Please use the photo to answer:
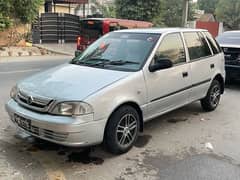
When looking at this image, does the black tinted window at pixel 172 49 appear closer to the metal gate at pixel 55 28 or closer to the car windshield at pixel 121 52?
the car windshield at pixel 121 52

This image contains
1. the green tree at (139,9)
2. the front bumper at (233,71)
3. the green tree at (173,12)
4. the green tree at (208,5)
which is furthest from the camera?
the green tree at (208,5)

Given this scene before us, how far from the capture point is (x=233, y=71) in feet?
29.6

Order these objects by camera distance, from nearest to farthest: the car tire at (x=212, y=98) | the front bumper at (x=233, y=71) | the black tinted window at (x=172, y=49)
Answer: the black tinted window at (x=172, y=49), the car tire at (x=212, y=98), the front bumper at (x=233, y=71)

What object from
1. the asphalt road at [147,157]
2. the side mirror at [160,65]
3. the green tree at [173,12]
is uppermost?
the green tree at [173,12]

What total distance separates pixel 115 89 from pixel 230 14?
46.8 meters

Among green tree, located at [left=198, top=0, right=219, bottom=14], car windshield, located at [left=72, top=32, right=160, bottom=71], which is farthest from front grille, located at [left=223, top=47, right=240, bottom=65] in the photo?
green tree, located at [left=198, top=0, right=219, bottom=14]

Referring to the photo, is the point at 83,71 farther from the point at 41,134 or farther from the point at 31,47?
the point at 31,47

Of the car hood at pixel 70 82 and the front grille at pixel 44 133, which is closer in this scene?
the front grille at pixel 44 133

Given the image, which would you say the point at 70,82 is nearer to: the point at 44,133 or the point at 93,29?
the point at 44,133

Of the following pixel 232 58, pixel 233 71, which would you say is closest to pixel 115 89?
pixel 233 71

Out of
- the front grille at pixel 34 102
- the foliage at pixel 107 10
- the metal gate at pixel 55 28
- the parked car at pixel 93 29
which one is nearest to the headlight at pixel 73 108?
the front grille at pixel 34 102

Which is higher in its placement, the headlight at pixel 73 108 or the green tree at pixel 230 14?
the green tree at pixel 230 14

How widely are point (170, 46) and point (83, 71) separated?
154cm

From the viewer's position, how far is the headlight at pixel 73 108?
3.93m
